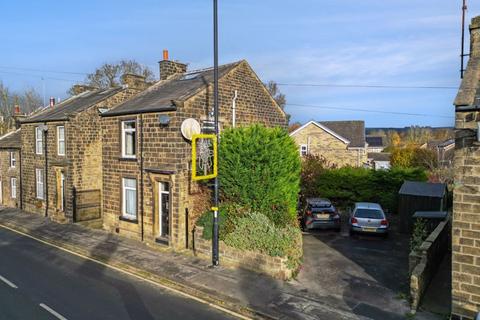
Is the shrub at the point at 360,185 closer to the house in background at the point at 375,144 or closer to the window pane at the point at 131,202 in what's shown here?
the window pane at the point at 131,202

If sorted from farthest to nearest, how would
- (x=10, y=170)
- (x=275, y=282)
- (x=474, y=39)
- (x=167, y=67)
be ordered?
(x=10, y=170) < (x=167, y=67) < (x=275, y=282) < (x=474, y=39)

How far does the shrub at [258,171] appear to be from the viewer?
12.3m

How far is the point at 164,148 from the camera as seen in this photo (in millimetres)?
14664

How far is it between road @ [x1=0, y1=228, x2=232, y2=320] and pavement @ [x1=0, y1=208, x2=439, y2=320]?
1.78 ft

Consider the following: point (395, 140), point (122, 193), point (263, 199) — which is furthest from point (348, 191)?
point (395, 140)

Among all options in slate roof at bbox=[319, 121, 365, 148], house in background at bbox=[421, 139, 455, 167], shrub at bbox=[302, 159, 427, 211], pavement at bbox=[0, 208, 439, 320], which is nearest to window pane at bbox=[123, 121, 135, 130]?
pavement at bbox=[0, 208, 439, 320]

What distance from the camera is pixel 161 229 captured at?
15.3m

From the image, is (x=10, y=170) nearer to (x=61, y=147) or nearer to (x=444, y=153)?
(x=61, y=147)

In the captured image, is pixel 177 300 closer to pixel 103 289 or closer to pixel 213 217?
pixel 103 289

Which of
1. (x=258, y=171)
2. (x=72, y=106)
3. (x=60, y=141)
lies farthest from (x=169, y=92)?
(x=72, y=106)

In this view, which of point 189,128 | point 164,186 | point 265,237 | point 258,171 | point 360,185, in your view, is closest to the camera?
point 265,237

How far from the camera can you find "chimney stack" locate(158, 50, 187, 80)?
20.1m

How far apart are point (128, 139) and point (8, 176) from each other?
15.9 m

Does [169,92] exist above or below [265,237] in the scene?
above
